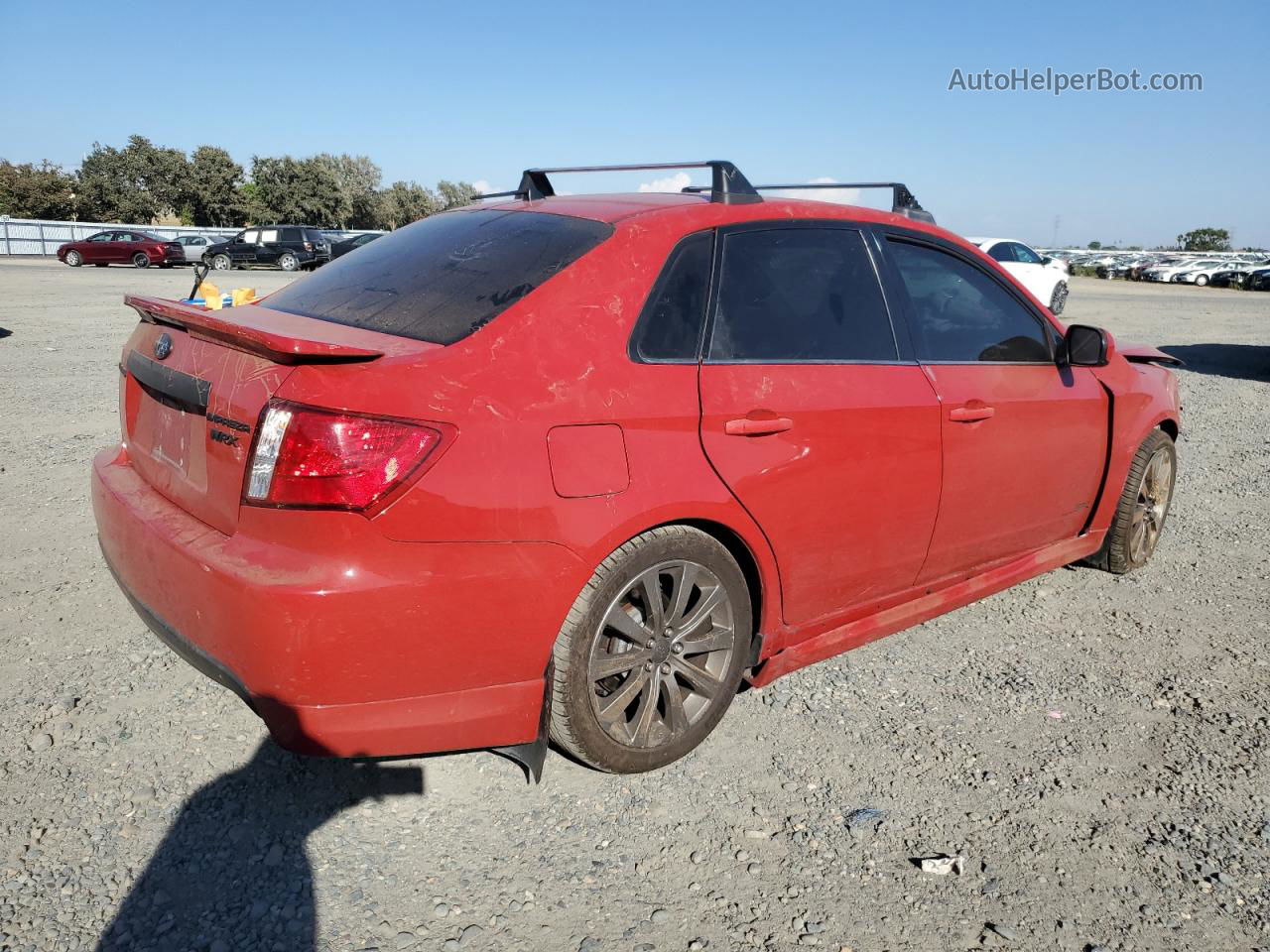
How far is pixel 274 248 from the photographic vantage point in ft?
115

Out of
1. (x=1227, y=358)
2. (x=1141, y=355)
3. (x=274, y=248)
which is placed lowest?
(x=1227, y=358)

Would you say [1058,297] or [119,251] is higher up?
[119,251]

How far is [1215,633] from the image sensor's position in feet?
13.8

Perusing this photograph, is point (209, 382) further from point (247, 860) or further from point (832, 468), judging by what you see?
point (832, 468)

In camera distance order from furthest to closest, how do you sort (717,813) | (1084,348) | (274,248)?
1. (274,248)
2. (1084,348)
3. (717,813)

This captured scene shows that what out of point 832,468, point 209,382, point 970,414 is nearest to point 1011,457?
point 970,414

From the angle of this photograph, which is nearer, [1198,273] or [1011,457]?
[1011,457]

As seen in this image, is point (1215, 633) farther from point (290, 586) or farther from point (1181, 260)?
point (1181, 260)

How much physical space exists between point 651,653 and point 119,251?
36.8 metres

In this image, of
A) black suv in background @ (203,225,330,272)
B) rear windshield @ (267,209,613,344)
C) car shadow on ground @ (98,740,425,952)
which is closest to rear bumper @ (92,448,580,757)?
car shadow on ground @ (98,740,425,952)

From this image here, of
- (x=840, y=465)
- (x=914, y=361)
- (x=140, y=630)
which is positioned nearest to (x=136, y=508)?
(x=140, y=630)

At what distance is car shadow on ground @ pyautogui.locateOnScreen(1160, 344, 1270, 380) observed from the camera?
13.1 meters

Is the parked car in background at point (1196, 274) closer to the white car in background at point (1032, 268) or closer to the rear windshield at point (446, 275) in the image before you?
the white car in background at point (1032, 268)

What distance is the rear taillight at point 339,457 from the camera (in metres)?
2.28
